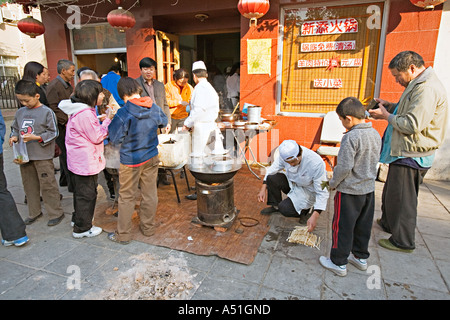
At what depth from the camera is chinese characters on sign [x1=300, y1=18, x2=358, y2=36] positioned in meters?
5.48

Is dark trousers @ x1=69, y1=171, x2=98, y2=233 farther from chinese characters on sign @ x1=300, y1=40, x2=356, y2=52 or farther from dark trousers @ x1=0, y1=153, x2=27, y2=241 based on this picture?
chinese characters on sign @ x1=300, y1=40, x2=356, y2=52

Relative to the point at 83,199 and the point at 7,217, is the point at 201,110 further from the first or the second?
the point at 7,217

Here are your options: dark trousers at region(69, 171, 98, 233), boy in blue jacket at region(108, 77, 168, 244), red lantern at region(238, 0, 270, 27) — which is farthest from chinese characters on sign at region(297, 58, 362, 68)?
dark trousers at region(69, 171, 98, 233)

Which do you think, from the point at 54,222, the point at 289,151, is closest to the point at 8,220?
the point at 54,222

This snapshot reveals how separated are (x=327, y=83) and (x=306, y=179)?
3026mm

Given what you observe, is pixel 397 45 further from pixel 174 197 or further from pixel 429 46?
pixel 174 197

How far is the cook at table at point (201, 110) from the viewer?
16.5 ft

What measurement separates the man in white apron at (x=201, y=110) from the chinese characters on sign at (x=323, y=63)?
6.63 feet

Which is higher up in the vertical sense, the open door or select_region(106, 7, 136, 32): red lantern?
select_region(106, 7, 136, 32): red lantern

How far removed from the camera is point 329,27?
5.61 meters

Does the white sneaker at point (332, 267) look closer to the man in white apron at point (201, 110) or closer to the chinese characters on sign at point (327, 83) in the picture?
the man in white apron at point (201, 110)

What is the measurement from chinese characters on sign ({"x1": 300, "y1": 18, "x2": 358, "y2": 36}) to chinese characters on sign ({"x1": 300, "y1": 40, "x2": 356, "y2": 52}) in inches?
7.2

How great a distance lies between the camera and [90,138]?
3330 mm
